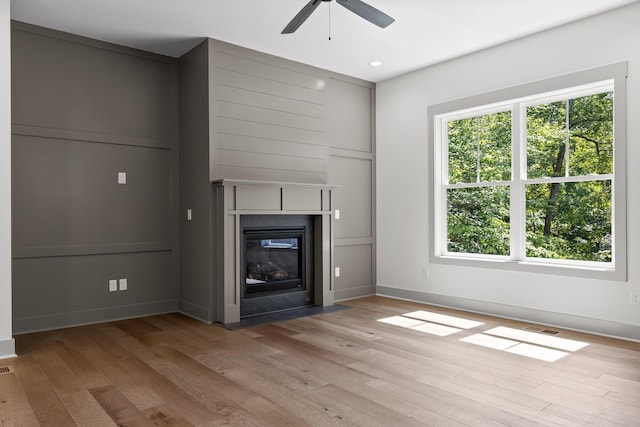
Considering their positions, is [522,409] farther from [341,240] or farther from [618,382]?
[341,240]

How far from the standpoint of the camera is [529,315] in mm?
4648

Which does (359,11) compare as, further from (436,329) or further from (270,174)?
(436,329)

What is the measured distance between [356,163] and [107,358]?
3.81 metres

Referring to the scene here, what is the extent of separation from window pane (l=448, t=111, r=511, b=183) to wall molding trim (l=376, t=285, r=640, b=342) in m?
1.40

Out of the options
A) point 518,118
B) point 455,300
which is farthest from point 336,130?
point 455,300

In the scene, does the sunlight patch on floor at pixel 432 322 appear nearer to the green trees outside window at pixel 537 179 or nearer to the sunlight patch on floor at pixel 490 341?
the sunlight patch on floor at pixel 490 341

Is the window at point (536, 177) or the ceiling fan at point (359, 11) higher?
the ceiling fan at point (359, 11)

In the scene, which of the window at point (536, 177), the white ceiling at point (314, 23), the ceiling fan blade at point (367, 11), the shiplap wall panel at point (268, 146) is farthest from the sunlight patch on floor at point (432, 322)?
the white ceiling at point (314, 23)

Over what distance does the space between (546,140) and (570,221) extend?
0.85 meters

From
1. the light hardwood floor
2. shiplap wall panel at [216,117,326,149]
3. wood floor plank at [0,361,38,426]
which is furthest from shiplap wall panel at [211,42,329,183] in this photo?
wood floor plank at [0,361,38,426]

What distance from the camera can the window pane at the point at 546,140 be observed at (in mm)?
4574

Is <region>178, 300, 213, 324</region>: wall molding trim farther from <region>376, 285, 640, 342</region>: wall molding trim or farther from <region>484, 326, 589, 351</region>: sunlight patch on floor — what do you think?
<region>484, 326, 589, 351</region>: sunlight patch on floor

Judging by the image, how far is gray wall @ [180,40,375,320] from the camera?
479 cm

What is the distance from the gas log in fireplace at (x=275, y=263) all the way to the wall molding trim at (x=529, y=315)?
1331 millimetres
